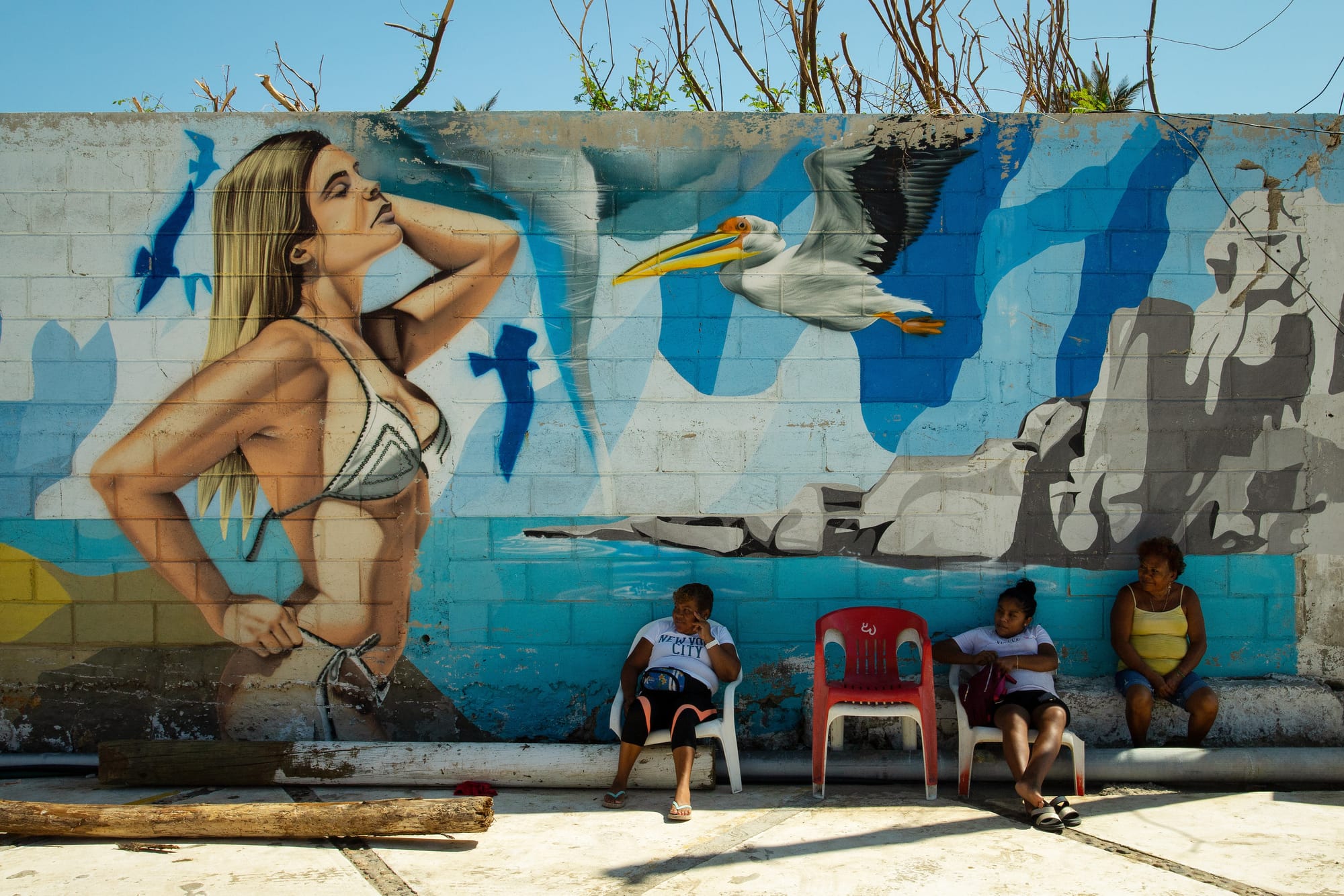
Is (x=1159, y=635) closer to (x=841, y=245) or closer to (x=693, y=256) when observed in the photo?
(x=841, y=245)

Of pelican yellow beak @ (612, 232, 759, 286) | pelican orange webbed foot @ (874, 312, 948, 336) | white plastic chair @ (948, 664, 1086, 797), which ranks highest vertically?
pelican yellow beak @ (612, 232, 759, 286)

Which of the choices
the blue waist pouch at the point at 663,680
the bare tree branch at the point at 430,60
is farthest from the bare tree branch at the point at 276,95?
the blue waist pouch at the point at 663,680

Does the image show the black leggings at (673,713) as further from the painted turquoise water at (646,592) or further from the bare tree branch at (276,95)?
the bare tree branch at (276,95)

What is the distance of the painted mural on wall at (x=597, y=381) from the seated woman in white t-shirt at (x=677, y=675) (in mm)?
258

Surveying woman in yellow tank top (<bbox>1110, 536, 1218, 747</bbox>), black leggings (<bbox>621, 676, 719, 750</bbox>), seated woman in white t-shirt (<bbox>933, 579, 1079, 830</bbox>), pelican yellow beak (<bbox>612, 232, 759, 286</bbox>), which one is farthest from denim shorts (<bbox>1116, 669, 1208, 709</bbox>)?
pelican yellow beak (<bbox>612, 232, 759, 286</bbox>)

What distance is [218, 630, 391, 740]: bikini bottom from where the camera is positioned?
183 inches

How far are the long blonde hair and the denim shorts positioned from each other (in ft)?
14.4

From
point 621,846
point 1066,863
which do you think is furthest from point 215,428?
point 1066,863

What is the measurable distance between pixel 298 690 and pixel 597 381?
2178 mm

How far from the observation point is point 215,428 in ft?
15.2

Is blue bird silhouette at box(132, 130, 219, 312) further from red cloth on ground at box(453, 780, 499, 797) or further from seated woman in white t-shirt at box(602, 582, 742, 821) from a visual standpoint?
seated woman in white t-shirt at box(602, 582, 742, 821)

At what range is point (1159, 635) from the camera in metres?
4.53

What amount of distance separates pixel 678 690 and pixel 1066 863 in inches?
68.4

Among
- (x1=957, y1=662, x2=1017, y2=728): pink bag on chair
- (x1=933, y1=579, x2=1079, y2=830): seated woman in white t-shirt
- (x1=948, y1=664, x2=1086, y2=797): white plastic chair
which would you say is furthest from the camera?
(x1=957, y1=662, x2=1017, y2=728): pink bag on chair
